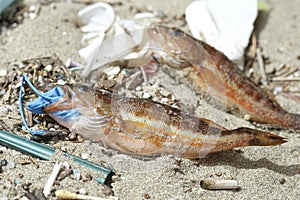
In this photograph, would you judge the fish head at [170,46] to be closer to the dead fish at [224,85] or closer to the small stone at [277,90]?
the dead fish at [224,85]

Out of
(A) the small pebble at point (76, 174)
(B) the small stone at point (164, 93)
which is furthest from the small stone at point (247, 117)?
(A) the small pebble at point (76, 174)

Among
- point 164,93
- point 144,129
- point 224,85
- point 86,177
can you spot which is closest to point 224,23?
point 224,85

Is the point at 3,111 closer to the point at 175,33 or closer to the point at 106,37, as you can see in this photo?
the point at 106,37

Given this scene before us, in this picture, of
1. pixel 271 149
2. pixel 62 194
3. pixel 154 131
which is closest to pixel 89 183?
pixel 62 194

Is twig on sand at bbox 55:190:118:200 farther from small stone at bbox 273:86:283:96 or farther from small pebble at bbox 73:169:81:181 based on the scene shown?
small stone at bbox 273:86:283:96

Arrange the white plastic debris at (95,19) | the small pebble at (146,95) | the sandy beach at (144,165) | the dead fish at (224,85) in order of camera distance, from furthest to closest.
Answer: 1. the white plastic debris at (95,19)
2. the dead fish at (224,85)
3. the small pebble at (146,95)
4. the sandy beach at (144,165)

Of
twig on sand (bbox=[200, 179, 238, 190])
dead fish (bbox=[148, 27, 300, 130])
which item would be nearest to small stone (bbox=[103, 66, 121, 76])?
dead fish (bbox=[148, 27, 300, 130])
